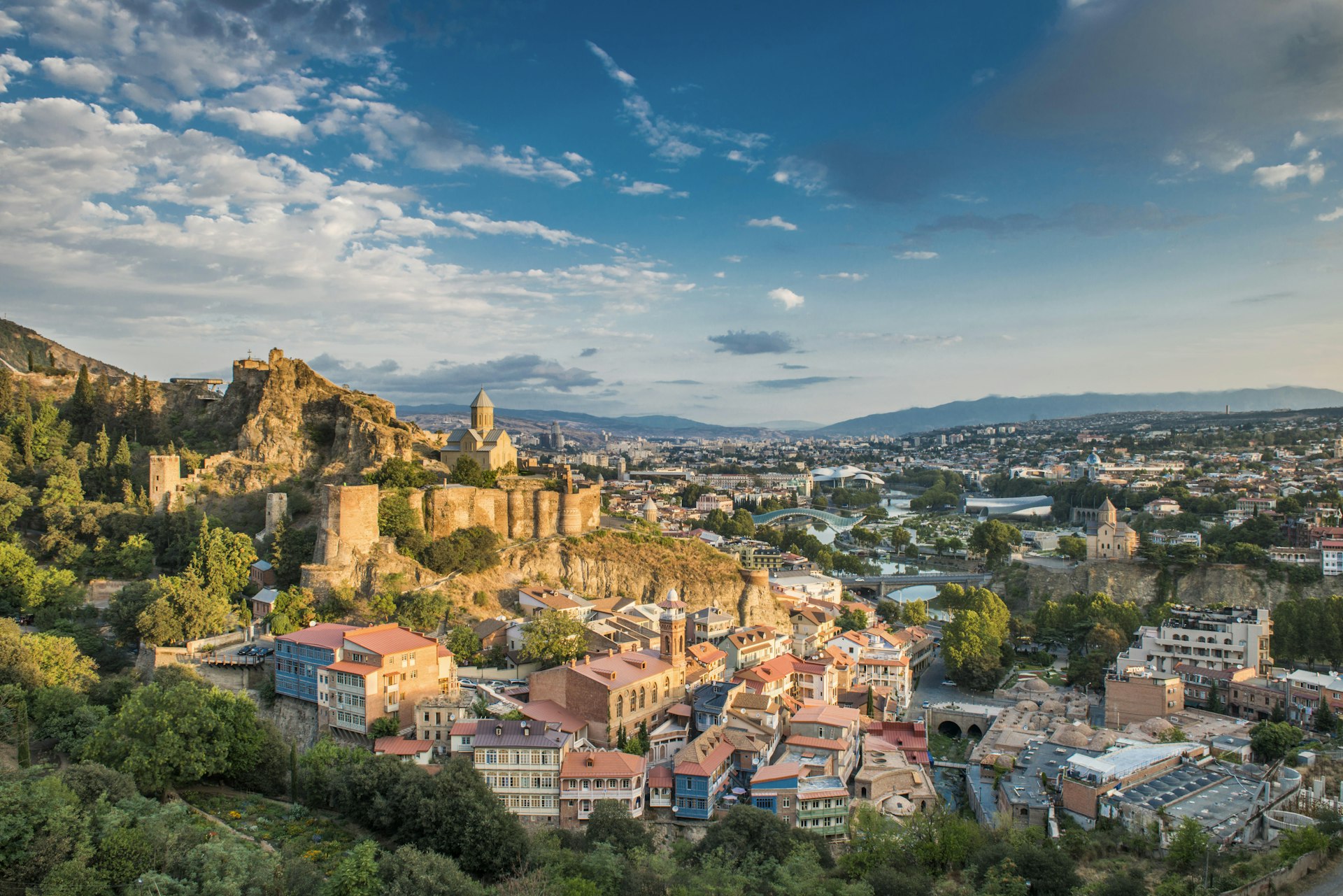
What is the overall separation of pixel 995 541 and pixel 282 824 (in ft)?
139

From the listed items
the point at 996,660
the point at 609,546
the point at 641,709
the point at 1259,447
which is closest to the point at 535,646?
the point at 641,709

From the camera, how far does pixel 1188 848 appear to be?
619 inches

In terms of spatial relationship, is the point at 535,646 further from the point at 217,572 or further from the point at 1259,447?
the point at 1259,447

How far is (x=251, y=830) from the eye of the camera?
15.4 m

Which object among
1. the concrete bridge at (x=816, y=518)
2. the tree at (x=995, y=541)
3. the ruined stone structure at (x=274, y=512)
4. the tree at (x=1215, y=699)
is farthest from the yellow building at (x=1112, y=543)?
the ruined stone structure at (x=274, y=512)

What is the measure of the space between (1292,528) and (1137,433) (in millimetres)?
73751

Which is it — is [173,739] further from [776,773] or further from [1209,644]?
[1209,644]

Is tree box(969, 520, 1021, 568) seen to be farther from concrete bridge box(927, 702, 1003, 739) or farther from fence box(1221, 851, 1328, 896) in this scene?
fence box(1221, 851, 1328, 896)

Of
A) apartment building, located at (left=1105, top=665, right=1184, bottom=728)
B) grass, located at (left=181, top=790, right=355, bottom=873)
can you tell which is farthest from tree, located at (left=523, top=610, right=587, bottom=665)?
apartment building, located at (left=1105, top=665, right=1184, bottom=728)

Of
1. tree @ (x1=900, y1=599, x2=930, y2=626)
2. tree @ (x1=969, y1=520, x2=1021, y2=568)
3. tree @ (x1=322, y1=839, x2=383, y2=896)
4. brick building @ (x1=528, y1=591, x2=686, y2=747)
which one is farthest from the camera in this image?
tree @ (x1=969, y1=520, x2=1021, y2=568)

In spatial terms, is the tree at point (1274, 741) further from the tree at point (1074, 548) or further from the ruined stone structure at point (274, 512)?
the ruined stone structure at point (274, 512)

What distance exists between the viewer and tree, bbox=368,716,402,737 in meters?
18.7

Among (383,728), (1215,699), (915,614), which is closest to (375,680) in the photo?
(383,728)

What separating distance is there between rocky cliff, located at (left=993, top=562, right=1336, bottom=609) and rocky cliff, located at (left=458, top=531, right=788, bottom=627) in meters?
17.1
